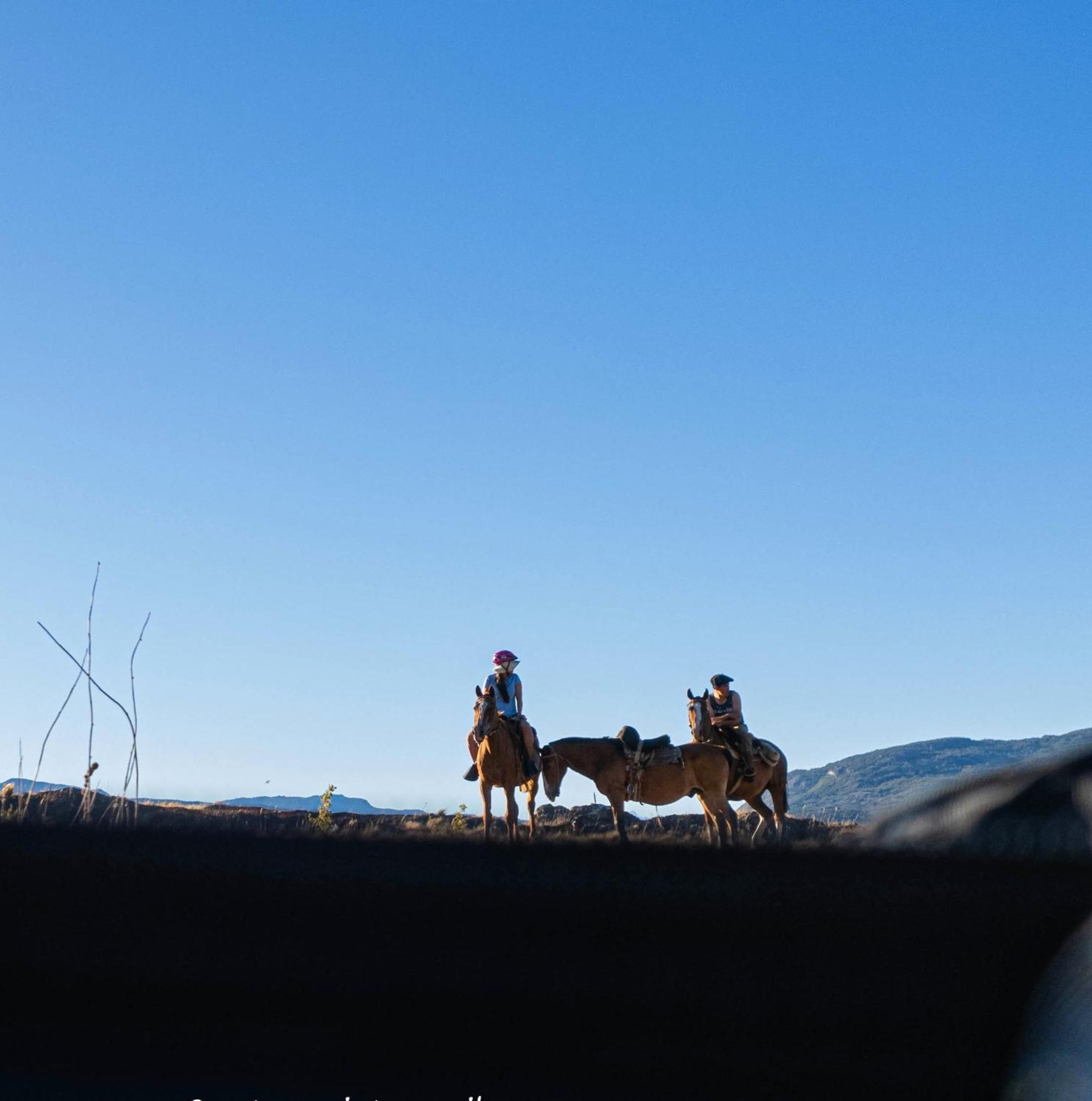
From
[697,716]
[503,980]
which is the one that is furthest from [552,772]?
[503,980]

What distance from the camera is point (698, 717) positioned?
20.4 meters

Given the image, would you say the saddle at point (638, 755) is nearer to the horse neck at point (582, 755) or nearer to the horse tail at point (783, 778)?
the horse neck at point (582, 755)

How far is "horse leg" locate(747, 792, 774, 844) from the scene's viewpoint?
21.7 m

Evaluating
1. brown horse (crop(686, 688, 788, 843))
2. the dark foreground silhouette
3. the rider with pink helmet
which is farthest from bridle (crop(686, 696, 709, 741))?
the dark foreground silhouette

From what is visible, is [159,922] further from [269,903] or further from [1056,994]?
[1056,994]

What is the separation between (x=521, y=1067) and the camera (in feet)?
27.8

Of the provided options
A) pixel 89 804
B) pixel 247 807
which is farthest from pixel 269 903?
pixel 247 807

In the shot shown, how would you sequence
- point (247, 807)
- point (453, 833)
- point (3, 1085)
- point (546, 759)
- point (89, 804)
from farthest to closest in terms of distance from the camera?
point (247, 807)
point (546, 759)
point (453, 833)
point (89, 804)
point (3, 1085)

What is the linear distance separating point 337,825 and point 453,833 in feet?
12.9

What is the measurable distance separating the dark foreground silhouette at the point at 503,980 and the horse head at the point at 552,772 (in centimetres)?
907

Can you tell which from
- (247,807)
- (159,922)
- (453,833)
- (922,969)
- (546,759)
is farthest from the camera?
(247,807)

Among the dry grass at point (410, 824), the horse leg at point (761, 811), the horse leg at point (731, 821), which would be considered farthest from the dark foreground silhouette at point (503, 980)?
the horse leg at point (761, 811)

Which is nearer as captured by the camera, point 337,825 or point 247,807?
point 337,825

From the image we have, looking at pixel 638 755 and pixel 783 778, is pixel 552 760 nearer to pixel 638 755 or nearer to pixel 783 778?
pixel 638 755
